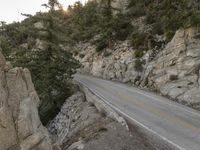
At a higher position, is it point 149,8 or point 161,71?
point 149,8

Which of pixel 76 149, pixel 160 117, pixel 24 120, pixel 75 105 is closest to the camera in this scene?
pixel 24 120

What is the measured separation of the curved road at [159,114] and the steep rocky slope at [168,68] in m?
1.63

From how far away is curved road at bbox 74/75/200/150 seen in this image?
1638cm

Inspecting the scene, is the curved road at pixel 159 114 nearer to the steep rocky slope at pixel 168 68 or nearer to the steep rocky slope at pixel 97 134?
the steep rocky slope at pixel 97 134

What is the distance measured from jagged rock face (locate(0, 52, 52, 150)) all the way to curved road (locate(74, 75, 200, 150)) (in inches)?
275

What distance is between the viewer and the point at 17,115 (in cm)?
1223

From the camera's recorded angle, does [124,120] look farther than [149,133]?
Yes

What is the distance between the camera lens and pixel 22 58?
103 feet

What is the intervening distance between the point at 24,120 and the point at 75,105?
1529 centimetres

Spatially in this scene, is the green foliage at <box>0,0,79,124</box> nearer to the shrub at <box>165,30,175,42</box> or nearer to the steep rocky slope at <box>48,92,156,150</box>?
the steep rocky slope at <box>48,92,156,150</box>

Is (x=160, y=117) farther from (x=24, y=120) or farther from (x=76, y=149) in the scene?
(x=24, y=120)

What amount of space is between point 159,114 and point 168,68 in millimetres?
10258

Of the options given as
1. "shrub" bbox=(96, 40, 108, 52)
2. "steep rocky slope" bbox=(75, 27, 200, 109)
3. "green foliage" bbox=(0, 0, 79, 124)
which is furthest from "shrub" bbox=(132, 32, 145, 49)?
"green foliage" bbox=(0, 0, 79, 124)

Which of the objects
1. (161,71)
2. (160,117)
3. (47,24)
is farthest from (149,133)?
(47,24)
